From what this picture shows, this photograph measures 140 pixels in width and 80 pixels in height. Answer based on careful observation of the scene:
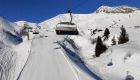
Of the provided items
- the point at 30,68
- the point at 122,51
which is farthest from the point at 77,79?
the point at 122,51

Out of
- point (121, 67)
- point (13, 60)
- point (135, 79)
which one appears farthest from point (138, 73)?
point (13, 60)

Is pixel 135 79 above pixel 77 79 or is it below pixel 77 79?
below

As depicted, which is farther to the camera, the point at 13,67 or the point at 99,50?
the point at 99,50

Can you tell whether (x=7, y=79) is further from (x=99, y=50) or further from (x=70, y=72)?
(x=99, y=50)

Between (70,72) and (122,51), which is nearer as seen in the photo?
(70,72)

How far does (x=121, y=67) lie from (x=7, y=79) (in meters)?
13.3

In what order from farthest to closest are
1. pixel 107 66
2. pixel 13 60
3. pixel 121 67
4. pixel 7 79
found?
1. pixel 13 60
2. pixel 107 66
3. pixel 121 67
4. pixel 7 79

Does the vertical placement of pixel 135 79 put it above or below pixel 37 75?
below

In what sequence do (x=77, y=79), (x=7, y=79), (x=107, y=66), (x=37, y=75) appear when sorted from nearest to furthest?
(x=77, y=79), (x=37, y=75), (x=7, y=79), (x=107, y=66)

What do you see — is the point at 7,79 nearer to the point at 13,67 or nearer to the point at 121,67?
the point at 13,67

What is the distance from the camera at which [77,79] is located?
12.3 metres

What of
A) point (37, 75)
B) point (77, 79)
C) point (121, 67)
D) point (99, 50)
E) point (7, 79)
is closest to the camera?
point (77, 79)

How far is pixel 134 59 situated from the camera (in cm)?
1895

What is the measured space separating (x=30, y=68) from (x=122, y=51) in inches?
545
